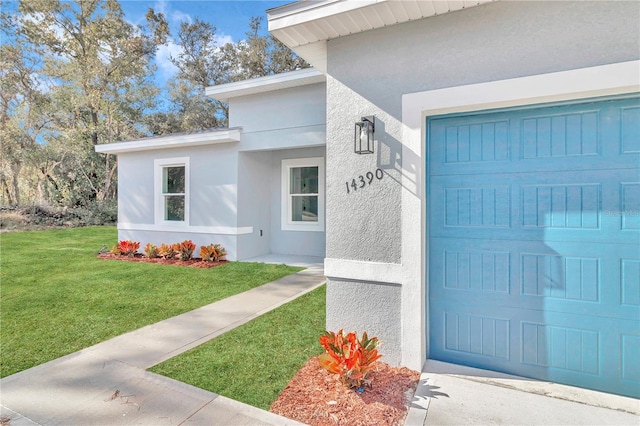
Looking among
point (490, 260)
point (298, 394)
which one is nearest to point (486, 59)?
point (490, 260)

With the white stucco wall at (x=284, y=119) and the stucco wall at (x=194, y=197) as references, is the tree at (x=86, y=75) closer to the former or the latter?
the stucco wall at (x=194, y=197)

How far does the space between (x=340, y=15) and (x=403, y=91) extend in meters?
0.92

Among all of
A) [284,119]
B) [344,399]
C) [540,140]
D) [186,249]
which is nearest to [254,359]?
[344,399]

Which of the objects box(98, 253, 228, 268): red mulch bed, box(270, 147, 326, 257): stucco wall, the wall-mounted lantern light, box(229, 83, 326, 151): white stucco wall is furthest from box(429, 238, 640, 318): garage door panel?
box(98, 253, 228, 268): red mulch bed

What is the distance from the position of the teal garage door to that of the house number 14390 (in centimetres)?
51

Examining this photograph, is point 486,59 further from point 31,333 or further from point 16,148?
A: point 16,148

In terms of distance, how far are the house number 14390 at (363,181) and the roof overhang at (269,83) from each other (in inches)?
186

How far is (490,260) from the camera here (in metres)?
3.01

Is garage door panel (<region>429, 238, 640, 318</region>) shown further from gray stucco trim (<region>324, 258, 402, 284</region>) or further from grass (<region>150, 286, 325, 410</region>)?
grass (<region>150, 286, 325, 410</region>)

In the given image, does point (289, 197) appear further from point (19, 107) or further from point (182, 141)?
point (19, 107)

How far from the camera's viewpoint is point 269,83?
26.1ft

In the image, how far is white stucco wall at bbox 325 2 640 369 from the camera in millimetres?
2582

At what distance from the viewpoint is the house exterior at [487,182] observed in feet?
8.50

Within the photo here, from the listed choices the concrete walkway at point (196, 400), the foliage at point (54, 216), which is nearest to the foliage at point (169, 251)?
the concrete walkway at point (196, 400)
